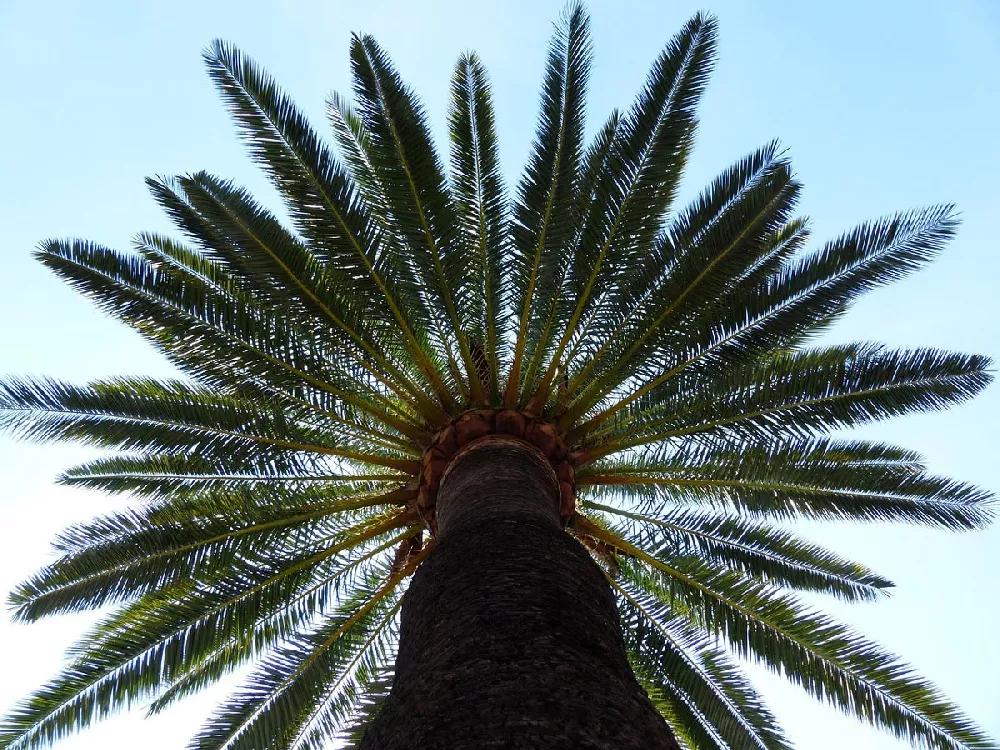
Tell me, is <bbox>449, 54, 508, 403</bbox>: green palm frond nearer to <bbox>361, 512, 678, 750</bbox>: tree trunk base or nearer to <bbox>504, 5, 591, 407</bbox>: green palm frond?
<bbox>504, 5, 591, 407</bbox>: green palm frond

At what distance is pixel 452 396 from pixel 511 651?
4747 millimetres

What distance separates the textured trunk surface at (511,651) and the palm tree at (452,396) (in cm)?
220

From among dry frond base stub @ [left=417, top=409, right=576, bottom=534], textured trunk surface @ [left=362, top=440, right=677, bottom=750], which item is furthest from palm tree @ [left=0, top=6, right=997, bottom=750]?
textured trunk surface @ [left=362, top=440, right=677, bottom=750]

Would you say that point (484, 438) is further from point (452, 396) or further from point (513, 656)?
point (513, 656)

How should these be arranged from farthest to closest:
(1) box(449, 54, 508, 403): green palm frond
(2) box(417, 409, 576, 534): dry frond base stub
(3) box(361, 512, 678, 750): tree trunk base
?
(1) box(449, 54, 508, 403): green palm frond < (2) box(417, 409, 576, 534): dry frond base stub < (3) box(361, 512, 678, 750): tree trunk base

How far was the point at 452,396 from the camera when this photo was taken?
7.67 metres

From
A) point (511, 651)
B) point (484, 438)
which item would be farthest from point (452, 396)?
A: point (511, 651)

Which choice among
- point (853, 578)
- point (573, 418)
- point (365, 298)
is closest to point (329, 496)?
point (365, 298)

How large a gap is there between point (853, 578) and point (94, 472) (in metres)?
7.63

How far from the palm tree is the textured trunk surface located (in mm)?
2200

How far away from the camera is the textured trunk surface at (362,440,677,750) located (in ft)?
8.30

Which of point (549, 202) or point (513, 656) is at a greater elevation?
point (549, 202)

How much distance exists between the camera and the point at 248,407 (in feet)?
24.1

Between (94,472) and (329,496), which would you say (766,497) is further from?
(94,472)
